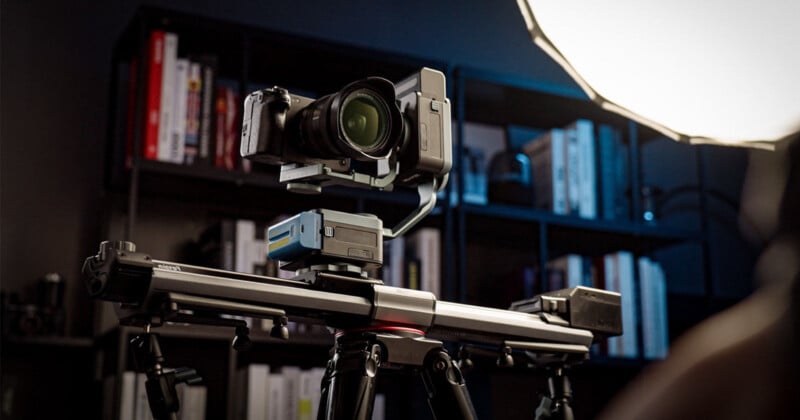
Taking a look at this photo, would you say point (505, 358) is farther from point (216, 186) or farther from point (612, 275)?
point (612, 275)

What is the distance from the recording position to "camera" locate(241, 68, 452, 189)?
1.18 metres

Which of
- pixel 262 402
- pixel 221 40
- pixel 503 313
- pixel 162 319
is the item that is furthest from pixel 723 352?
pixel 221 40

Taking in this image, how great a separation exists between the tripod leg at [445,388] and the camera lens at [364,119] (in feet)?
0.98

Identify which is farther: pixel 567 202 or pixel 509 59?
pixel 509 59

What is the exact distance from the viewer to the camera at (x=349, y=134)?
3.89ft

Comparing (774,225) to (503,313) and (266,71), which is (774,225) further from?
(266,71)

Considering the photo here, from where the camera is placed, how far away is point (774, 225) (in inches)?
15.8

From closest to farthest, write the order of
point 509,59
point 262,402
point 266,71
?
1. point 262,402
2. point 266,71
3. point 509,59

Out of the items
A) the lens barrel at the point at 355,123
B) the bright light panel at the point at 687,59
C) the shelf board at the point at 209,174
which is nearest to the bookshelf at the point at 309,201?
the shelf board at the point at 209,174

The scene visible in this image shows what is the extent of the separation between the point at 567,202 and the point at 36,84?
5.10ft

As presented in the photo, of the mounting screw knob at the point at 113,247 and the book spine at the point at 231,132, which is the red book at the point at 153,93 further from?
the mounting screw knob at the point at 113,247

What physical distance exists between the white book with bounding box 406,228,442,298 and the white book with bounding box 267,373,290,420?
1.56 ft

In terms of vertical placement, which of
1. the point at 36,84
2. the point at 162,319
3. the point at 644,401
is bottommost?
the point at 644,401

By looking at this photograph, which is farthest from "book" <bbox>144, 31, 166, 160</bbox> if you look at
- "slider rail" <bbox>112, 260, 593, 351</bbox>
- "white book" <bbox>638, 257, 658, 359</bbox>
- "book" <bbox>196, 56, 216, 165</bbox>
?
"white book" <bbox>638, 257, 658, 359</bbox>
